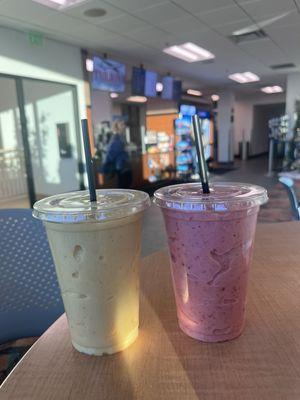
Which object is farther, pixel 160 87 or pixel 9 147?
pixel 160 87

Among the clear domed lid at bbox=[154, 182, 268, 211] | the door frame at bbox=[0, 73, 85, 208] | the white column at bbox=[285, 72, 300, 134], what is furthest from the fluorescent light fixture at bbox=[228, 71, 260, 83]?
the clear domed lid at bbox=[154, 182, 268, 211]

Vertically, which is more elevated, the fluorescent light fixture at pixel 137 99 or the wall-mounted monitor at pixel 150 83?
the wall-mounted monitor at pixel 150 83

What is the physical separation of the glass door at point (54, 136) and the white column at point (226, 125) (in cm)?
770

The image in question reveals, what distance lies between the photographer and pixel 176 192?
0.73 m

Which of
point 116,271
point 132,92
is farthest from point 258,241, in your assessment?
point 132,92

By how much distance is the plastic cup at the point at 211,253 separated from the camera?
0.63 metres

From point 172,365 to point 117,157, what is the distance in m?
6.20

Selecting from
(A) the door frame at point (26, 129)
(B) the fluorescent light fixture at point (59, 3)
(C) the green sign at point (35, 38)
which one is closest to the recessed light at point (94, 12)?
(B) the fluorescent light fixture at point (59, 3)

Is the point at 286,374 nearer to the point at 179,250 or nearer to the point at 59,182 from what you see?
the point at 179,250

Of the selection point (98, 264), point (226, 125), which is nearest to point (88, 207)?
point (98, 264)

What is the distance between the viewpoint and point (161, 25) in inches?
183

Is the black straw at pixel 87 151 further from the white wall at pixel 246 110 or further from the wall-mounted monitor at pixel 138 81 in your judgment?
the white wall at pixel 246 110

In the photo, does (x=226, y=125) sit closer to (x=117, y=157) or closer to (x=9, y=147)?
(x=117, y=157)

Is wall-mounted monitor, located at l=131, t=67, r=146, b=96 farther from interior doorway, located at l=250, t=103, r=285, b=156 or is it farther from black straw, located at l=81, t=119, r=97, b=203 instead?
interior doorway, located at l=250, t=103, r=285, b=156
